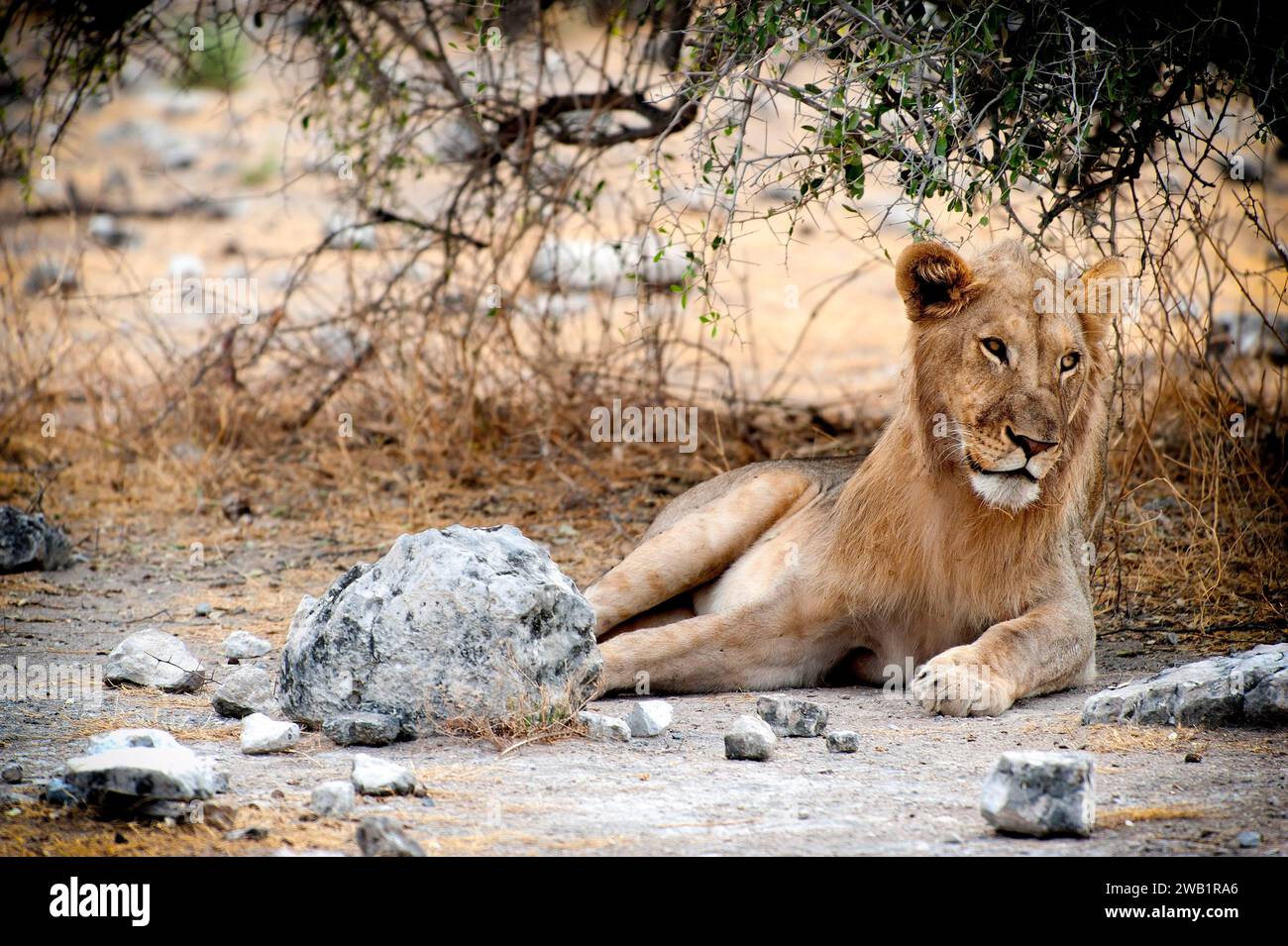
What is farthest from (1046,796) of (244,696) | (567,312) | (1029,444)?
(567,312)

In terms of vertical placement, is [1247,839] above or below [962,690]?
below

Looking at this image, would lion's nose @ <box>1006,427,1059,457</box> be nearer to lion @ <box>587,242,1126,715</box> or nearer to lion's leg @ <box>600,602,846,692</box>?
lion @ <box>587,242,1126,715</box>

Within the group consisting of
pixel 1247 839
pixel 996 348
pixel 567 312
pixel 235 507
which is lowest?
pixel 1247 839

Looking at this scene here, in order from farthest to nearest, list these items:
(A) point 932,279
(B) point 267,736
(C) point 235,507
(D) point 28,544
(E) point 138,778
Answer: (C) point 235,507, (D) point 28,544, (A) point 932,279, (B) point 267,736, (E) point 138,778

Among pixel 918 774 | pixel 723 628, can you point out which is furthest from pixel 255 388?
pixel 918 774

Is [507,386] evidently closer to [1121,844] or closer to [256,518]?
[256,518]

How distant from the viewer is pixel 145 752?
3680 millimetres

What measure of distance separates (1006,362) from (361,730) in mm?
2494

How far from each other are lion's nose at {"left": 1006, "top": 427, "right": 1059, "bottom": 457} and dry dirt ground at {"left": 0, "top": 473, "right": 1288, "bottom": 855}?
0.89m

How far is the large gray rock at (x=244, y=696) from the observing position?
188 inches

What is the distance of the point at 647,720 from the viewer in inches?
181

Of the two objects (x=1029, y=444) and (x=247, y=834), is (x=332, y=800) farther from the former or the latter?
(x=1029, y=444)

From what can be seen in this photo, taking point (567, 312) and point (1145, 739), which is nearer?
point (1145, 739)

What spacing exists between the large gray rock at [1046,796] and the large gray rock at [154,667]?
296 centimetres
